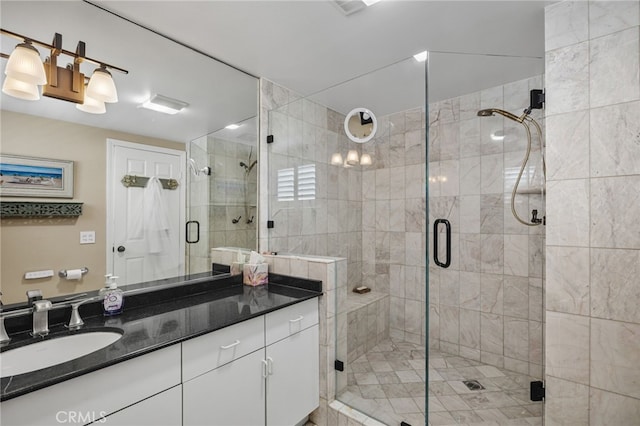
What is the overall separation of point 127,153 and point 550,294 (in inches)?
97.0

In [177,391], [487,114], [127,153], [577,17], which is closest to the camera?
[177,391]

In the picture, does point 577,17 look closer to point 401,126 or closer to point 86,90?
point 401,126

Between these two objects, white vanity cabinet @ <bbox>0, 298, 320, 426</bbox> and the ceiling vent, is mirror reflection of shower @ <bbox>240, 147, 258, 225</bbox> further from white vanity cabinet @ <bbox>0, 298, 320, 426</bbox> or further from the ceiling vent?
the ceiling vent

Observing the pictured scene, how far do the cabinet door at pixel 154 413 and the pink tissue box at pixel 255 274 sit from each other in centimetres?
93

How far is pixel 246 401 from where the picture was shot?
1.47 meters

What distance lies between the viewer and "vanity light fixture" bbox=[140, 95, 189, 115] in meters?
1.78

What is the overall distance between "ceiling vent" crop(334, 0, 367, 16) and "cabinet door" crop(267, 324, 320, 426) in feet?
6.28

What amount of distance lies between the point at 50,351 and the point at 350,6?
2.18 metres

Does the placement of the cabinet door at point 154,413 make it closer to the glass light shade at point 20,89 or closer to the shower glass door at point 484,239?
the glass light shade at point 20,89

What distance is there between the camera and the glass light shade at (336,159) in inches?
93.0

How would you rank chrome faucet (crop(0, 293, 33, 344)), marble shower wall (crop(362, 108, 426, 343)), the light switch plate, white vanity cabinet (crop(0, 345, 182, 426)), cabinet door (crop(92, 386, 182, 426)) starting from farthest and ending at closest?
marble shower wall (crop(362, 108, 426, 343)) < the light switch plate < chrome faucet (crop(0, 293, 33, 344)) < cabinet door (crop(92, 386, 182, 426)) < white vanity cabinet (crop(0, 345, 182, 426))

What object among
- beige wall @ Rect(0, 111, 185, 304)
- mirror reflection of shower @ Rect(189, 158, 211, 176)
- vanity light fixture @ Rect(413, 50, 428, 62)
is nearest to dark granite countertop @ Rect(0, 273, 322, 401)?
beige wall @ Rect(0, 111, 185, 304)

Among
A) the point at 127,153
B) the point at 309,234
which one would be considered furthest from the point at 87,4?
the point at 309,234

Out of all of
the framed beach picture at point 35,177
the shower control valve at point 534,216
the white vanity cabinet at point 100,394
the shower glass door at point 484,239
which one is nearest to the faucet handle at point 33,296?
the framed beach picture at point 35,177
